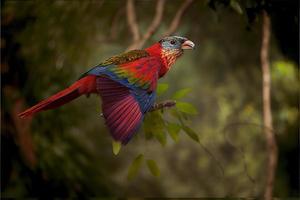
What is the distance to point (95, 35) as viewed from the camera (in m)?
4.57

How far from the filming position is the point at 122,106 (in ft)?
4.04

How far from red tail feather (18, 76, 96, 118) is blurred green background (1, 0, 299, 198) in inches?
78.5

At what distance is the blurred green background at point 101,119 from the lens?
4.25 meters

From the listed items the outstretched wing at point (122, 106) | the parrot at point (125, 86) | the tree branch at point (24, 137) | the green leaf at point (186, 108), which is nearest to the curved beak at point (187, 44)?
the parrot at point (125, 86)

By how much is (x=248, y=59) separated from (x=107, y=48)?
1549 mm

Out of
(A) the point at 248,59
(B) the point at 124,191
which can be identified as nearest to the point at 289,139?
(A) the point at 248,59

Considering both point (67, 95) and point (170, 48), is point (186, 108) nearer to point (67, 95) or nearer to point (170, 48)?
point (170, 48)

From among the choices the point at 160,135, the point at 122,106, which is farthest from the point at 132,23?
the point at 122,106

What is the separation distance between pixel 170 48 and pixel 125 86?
0.23 m

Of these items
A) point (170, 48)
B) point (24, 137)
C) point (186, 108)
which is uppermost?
point (170, 48)

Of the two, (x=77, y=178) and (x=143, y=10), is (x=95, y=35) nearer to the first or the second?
(x=143, y=10)

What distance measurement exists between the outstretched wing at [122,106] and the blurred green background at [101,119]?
2021 mm

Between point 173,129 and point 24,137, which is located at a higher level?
point 173,129

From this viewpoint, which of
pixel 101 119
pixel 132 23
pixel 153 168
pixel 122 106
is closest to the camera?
pixel 122 106
